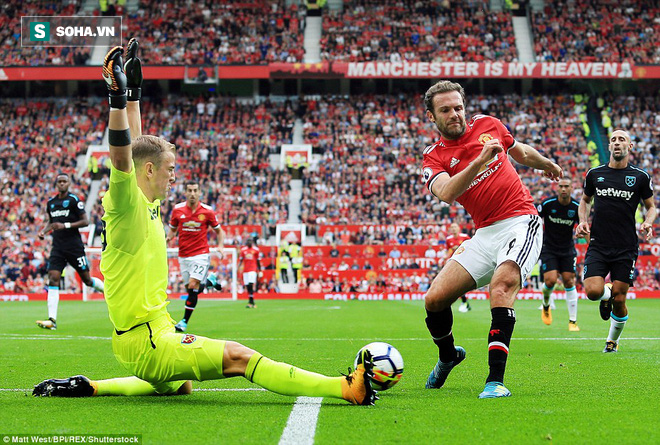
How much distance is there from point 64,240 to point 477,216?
996 cm

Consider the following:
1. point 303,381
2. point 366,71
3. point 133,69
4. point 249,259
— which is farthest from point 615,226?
point 366,71

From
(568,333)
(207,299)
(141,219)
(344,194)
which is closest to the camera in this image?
(141,219)

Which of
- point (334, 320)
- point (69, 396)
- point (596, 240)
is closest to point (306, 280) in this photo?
point (334, 320)

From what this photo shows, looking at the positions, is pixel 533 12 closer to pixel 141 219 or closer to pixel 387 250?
pixel 387 250

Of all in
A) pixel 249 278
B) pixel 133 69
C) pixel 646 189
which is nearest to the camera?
pixel 133 69

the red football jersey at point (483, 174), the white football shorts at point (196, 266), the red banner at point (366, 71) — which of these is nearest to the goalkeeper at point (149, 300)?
the red football jersey at point (483, 174)

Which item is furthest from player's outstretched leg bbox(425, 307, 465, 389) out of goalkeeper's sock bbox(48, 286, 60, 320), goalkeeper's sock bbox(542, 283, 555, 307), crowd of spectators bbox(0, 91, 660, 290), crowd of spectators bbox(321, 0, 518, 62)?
crowd of spectators bbox(321, 0, 518, 62)

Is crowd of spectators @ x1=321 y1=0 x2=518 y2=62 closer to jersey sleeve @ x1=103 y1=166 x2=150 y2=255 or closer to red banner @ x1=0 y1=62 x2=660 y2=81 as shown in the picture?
red banner @ x1=0 y1=62 x2=660 y2=81

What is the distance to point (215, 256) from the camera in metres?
32.8

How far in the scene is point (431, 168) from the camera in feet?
21.4

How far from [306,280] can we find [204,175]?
33.0 ft

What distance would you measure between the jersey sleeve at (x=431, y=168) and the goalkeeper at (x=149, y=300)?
196 centimetres

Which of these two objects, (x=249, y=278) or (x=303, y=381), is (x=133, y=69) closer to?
(x=303, y=381)

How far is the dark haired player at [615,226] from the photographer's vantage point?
381 inches
